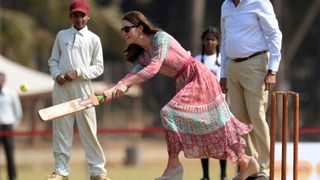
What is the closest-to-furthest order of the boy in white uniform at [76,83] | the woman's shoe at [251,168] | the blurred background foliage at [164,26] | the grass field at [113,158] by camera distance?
the woman's shoe at [251,168] → the boy in white uniform at [76,83] → the grass field at [113,158] → the blurred background foliage at [164,26]

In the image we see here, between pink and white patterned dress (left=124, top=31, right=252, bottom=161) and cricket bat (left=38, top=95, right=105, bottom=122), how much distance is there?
1.77ft

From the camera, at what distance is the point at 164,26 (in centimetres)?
4819

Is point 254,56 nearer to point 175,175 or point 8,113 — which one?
point 175,175

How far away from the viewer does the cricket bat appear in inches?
392

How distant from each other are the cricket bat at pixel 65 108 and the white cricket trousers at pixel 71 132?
2079mm

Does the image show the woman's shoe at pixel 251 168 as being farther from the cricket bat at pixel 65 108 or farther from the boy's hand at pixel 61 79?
the boy's hand at pixel 61 79

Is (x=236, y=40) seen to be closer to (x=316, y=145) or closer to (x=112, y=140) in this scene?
(x=316, y=145)

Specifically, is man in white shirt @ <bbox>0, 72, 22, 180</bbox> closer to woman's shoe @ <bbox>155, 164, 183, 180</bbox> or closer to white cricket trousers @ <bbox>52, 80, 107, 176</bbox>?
white cricket trousers @ <bbox>52, 80, 107, 176</bbox>

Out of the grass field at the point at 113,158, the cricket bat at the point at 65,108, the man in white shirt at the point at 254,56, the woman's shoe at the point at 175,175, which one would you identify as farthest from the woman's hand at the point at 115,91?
the grass field at the point at 113,158

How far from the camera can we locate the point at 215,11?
46.1 m

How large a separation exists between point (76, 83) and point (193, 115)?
6.93 feet

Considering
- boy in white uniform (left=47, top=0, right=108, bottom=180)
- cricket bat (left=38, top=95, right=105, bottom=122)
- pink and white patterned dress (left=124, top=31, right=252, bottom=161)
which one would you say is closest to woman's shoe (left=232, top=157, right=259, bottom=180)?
pink and white patterned dress (left=124, top=31, right=252, bottom=161)

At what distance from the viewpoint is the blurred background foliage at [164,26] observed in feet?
122

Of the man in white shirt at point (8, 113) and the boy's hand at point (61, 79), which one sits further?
the man in white shirt at point (8, 113)
